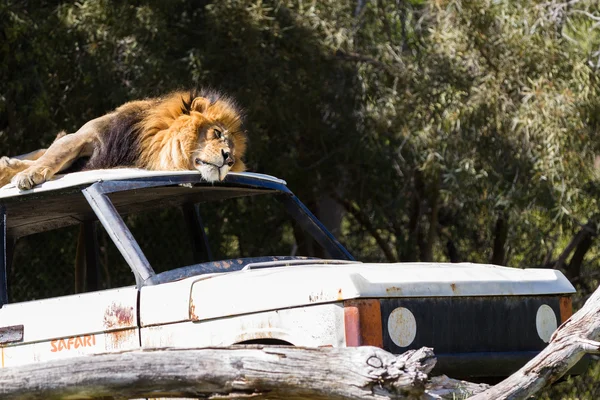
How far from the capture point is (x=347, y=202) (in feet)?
37.1

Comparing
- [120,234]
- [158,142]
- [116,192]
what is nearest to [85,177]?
[116,192]

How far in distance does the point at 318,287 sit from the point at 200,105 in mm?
1972

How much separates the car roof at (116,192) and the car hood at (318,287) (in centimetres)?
77

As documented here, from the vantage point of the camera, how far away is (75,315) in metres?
4.91

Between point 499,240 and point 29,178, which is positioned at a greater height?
point 29,178

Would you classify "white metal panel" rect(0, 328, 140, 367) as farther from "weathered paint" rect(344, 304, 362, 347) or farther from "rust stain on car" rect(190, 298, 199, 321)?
"weathered paint" rect(344, 304, 362, 347)

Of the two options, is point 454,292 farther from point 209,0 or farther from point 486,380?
point 209,0

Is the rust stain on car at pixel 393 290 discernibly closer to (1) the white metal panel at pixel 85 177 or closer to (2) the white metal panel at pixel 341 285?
(2) the white metal panel at pixel 341 285

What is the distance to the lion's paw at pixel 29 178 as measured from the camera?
5324 millimetres

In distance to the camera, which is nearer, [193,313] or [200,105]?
[193,313]

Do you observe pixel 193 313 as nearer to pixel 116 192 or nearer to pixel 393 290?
pixel 393 290

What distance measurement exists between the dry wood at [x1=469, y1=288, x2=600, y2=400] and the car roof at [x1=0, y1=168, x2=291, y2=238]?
2350 mm

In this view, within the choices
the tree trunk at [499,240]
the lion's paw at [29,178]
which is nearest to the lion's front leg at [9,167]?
the lion's paw at [29,178]

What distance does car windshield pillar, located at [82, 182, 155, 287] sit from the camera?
487cm
